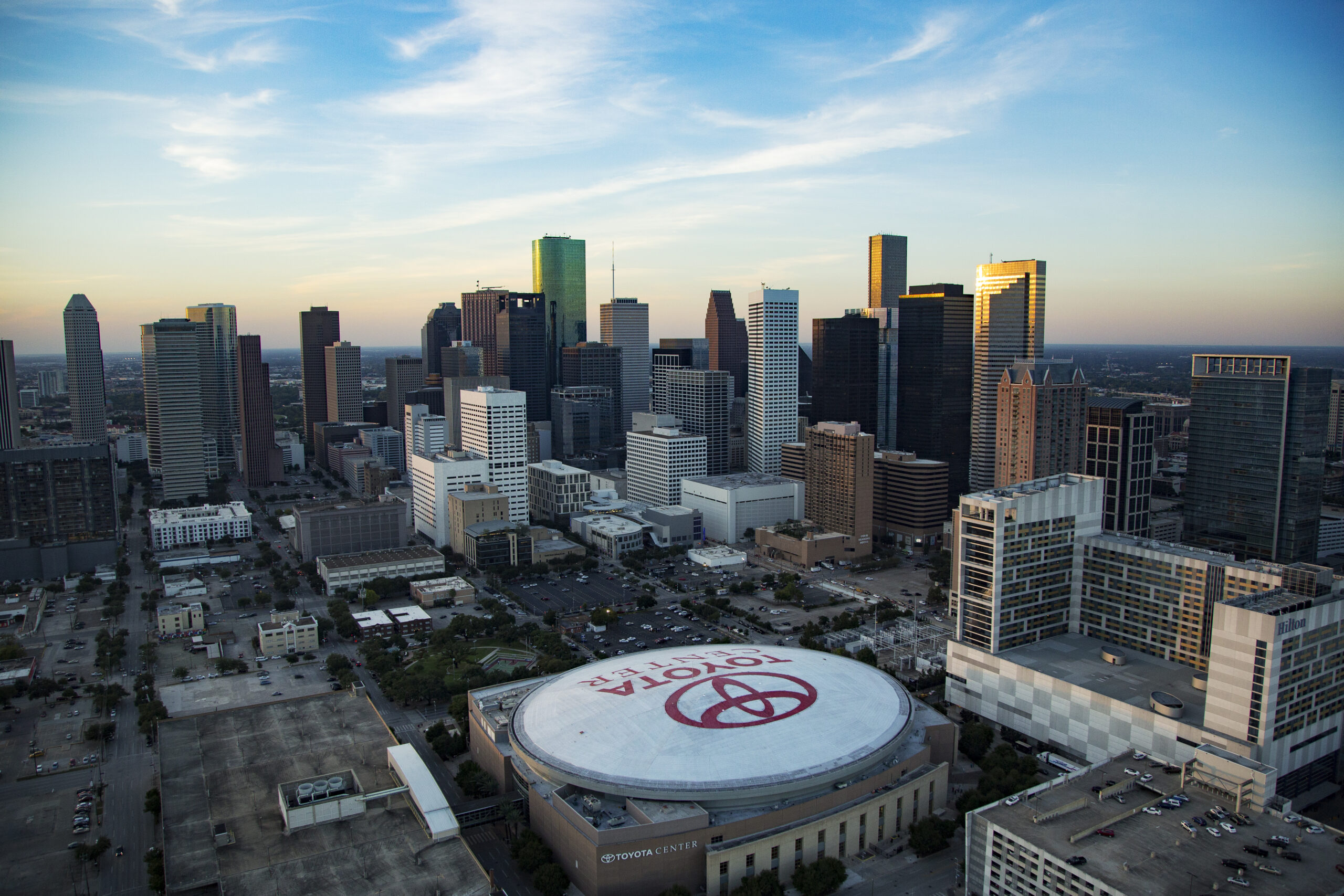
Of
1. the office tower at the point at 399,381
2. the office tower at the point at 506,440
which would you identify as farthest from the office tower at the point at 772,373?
the office tower at the point at 399,381

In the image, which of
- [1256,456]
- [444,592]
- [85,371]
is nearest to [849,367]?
[1256,456]

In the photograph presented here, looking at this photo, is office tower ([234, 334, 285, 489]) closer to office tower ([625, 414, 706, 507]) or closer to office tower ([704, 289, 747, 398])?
office tower ([625, 414, 706, 507])

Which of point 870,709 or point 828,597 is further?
point 828,597

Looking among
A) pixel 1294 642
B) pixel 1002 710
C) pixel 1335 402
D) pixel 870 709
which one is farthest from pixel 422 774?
pixel 1335 402

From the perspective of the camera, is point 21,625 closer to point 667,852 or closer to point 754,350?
point 667,852

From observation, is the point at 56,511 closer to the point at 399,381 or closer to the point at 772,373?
the point at 772,373

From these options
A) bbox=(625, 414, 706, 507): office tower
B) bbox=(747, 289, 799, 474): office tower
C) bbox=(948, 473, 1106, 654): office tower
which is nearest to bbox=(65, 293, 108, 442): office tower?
bbox=(625, 414, 706, 507): office tower
